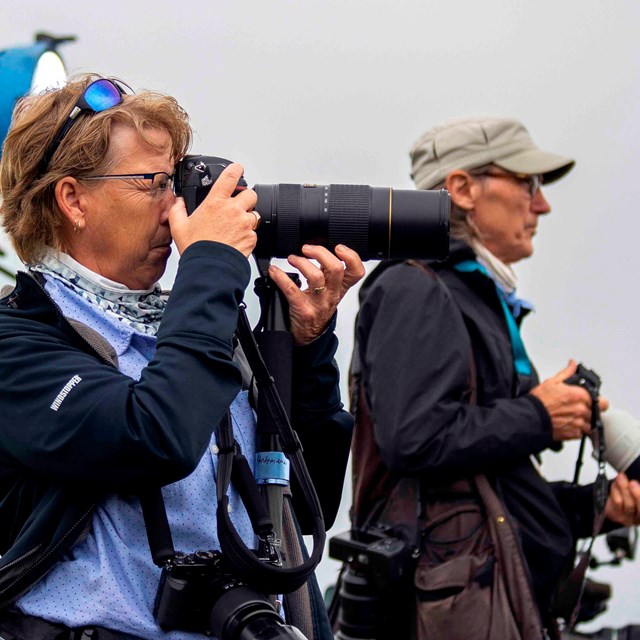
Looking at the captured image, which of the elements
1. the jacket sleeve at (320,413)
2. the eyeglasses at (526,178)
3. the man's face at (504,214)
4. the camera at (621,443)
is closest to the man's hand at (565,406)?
the camera at (621,443)

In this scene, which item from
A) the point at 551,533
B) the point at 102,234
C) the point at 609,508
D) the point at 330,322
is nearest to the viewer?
the point at 102,234

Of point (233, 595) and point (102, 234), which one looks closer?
point (233, 595)

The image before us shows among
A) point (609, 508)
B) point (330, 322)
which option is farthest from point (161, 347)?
point (609, 508)

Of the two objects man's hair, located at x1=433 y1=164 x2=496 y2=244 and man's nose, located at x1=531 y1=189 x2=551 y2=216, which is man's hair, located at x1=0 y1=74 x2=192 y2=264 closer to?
man's hair, located at x1=433 y1=164 x2=496 y2=244

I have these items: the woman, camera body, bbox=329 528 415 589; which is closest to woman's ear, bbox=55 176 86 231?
the woman

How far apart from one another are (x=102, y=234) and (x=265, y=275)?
20 cm

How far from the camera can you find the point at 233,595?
1.21 meters

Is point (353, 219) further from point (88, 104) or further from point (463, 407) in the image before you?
point (463, 407)

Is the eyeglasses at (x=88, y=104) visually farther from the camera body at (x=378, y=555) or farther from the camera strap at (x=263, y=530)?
the camera body at (x=378, y=555)

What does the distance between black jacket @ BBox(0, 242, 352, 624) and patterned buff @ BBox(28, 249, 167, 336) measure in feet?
0.19

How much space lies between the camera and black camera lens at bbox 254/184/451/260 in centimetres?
143

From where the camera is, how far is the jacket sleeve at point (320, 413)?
148cm

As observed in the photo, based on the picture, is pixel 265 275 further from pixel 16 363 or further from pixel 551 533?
pixel 551 533

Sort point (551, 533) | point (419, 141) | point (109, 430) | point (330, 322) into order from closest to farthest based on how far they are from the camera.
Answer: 1. point (109, 430)
2. point (330, 322)
3. point (551, 533)
4. point (419, 141)
